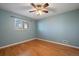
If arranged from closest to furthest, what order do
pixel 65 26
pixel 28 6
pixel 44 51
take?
pixel 28 6 → pixel 65 26 → pixel 44 51

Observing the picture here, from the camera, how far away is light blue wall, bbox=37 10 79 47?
1213 mm

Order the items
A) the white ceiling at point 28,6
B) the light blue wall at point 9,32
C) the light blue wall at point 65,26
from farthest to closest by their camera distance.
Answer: the light blue wall at point 9,32 < the light blue wall at point 65,26 < the white ceiling at point 28,6

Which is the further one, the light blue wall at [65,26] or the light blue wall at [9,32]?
the light blue wall at [9,32]

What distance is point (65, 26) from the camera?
1.29 meters

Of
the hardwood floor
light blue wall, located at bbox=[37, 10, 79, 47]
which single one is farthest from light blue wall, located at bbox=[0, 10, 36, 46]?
light blue wall, located at bbox=[37, 10, 79, 47]

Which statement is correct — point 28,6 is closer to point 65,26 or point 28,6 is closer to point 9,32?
point 65,26

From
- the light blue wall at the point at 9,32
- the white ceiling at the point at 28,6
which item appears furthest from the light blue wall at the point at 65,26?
the light blue wall at the point at 9,32

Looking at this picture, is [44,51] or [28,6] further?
[44,51]

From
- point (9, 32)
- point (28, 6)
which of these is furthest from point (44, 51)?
point (28, 6)

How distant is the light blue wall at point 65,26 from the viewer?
121 cm

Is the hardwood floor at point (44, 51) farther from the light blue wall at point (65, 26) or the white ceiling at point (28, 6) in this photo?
the white ceiling at point (28, 6)

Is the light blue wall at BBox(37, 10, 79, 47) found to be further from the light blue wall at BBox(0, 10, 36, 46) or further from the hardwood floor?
the light blue wall at BBox(0, 10, 36, 46)

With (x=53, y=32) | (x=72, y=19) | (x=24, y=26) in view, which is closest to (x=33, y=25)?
(x=24, y=26)

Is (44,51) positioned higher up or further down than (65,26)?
further down
